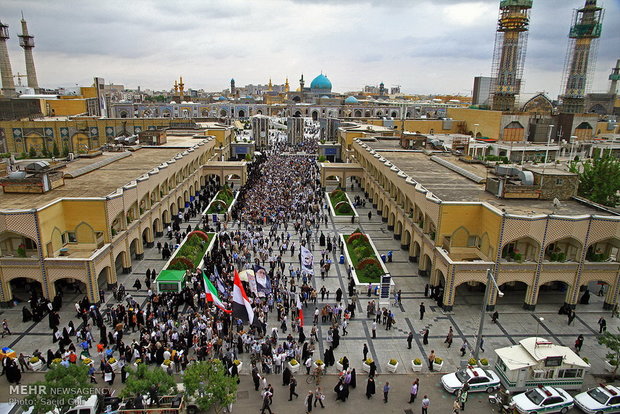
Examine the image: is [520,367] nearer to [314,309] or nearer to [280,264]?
[314,309]

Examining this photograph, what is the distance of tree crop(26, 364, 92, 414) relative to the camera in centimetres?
1319

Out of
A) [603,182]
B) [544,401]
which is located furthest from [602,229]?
[603,182]

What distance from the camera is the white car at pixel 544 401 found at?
→ 52.7ft

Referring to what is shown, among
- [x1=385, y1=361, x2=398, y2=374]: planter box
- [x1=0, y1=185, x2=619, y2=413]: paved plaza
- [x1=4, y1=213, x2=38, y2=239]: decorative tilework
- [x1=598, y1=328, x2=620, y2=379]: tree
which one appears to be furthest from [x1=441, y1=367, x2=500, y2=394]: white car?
[x1=4, y1=213, x2=38, y2=239]: decorative tilework

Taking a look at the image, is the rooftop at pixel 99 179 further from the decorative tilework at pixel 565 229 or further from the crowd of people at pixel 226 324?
the decorative tilework at pixel 565 229

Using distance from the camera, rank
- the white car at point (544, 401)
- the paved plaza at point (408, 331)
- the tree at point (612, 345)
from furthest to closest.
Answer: the tree at point (612, 345)
the paved plaza at point (408, 331)
the white car at point (544, 401)

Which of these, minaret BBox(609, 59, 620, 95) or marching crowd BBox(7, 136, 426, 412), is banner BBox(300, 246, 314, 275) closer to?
marching crowd BBox(7, 136, 426, 412)

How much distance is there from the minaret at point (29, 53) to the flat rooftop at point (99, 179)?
67058mm

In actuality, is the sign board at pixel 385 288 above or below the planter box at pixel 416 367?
above

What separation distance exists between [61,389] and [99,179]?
64.3 feet

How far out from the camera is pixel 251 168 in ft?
192

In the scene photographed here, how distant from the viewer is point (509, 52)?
2822 inches

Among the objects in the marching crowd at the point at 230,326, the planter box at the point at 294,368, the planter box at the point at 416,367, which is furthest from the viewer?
the planter box at the point at 416,367

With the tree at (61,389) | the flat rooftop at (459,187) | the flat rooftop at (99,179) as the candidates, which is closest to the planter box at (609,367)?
the flat rooftop at (459,187)
